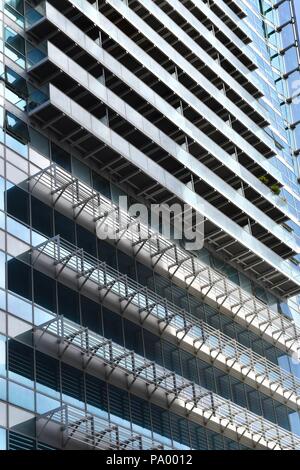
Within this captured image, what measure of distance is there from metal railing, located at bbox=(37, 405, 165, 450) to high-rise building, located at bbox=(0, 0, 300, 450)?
75 mm

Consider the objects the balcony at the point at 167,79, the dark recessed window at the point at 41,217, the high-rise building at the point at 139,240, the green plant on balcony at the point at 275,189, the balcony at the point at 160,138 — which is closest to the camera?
the high-rise building at the point at 139,240

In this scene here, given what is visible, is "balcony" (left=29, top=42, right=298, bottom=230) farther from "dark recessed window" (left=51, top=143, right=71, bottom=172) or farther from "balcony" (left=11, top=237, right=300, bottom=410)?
"balcony" (left=11, top=237, right=300, bottom=410)

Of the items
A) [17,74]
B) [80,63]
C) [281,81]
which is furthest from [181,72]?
[281,81]

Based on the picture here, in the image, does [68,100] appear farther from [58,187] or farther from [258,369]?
[258,369]

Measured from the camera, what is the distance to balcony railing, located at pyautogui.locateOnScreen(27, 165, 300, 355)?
46.1 m

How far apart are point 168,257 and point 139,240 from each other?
211cm

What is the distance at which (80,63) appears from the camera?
51.2 m

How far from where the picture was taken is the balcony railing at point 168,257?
151 ft

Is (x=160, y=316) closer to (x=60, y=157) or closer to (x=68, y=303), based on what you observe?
(x=68, y=303)

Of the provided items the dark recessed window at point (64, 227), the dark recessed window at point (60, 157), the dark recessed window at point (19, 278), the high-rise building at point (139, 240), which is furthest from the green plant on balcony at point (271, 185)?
the dark recessed window at point (19, 278)

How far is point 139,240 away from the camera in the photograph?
161 feet

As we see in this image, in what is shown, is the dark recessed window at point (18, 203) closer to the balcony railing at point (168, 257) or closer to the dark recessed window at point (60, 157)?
the balcony railing at point (168, 257)

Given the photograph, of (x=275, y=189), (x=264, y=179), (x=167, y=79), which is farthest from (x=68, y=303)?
(x=275, y=189)

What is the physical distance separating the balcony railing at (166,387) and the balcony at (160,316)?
7.40 feet
